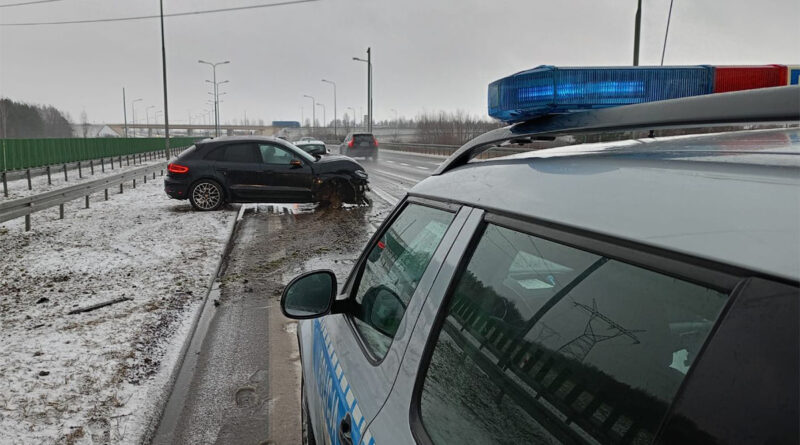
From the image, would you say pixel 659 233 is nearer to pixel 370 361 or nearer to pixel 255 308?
pixel 370 361

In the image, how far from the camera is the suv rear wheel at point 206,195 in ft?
41.9

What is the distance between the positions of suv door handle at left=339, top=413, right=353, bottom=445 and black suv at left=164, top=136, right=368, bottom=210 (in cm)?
1146

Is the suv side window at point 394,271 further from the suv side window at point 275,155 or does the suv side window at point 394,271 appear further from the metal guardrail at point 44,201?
the suv side window at point 275,155

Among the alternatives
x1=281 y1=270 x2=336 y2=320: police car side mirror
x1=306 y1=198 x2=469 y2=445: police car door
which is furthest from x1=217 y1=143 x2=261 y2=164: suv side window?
x1=281 y1=270 x2=336 y2=320: police car side mirror

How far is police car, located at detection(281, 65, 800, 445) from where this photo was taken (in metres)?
0.70

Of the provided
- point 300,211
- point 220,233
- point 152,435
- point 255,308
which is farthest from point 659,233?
point 300,211

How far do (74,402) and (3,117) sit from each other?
82.0 m

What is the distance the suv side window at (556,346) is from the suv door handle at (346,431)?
1.24 feet

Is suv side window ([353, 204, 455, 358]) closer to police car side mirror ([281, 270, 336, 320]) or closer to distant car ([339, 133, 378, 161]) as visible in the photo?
police car side mirror ([281, 270, 336, 320])

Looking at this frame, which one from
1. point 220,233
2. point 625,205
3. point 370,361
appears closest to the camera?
point 625,205

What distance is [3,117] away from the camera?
69.7 meters

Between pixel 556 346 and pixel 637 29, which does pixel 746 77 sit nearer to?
pixel 556 346

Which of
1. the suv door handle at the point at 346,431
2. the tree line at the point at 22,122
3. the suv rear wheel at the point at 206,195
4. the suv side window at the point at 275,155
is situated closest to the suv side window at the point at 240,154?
the suv side window at the point at 275,155

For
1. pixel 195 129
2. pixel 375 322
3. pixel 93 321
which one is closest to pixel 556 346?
pixel 375 322
